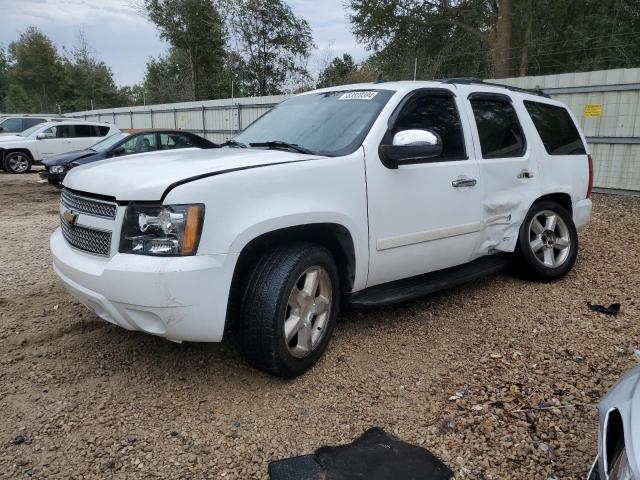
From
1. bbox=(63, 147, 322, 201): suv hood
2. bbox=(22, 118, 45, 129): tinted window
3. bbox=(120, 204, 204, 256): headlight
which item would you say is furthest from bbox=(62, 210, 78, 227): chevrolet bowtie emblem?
bbox=(22, 118, 45, 129): tinted window

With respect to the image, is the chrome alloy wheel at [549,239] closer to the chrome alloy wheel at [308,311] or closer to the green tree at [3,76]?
the chrome alloy wheel at [308,311]

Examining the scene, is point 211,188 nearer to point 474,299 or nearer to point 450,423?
point 450,423

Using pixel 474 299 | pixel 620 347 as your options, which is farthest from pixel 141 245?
pixel 620 347

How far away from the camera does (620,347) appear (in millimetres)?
3506

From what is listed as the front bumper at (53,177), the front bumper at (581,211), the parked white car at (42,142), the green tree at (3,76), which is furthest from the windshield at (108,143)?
the green tree at (3,76)

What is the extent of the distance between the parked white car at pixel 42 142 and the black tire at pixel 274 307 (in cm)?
1486

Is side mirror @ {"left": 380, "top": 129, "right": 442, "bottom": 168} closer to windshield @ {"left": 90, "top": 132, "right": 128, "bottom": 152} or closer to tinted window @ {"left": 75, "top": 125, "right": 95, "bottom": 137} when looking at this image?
windshield @ {"left": 90, "top": 132, "right": 128, "bottom": 152}

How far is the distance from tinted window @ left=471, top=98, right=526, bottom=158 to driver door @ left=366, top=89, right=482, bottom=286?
0.24m

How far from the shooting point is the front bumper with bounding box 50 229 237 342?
8.11 ft

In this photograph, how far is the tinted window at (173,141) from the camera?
1108 cm

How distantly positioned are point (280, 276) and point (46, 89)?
54994mm

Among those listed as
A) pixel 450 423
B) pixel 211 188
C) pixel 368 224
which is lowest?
pixel 450 423

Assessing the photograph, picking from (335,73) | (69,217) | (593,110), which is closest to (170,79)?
(335,73)

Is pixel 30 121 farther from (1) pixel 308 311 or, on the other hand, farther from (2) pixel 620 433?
(2) pixel 620 433
